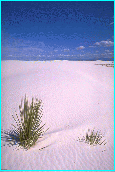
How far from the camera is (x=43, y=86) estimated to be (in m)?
7.53

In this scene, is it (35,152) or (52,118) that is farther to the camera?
(52,118)

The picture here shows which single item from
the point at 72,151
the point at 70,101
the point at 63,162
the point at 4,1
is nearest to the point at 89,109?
the point at 70,101

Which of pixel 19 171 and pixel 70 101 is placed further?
pixel 70 101

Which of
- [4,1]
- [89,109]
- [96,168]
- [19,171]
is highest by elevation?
[4,1]

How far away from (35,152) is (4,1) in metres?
2.90

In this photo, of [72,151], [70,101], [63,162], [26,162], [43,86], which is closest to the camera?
[26,162]

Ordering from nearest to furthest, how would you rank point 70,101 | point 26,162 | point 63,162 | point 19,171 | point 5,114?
point 19,171
point 26,162
point 63,162
point 5,114
point 70,101

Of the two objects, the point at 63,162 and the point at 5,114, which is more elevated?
the point at 5,114

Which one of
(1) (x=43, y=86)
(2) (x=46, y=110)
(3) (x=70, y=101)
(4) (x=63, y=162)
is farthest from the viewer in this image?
(1) (x=43, y=86)

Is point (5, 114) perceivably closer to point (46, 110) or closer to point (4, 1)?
point (46, 110)

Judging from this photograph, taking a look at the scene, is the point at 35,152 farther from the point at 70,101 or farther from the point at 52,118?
the point at 70,101

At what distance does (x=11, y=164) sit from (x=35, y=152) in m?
0.49

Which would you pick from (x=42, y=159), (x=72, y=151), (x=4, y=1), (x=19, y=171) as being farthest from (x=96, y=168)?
(x=4, y=1)

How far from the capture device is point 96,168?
7.97 feet
